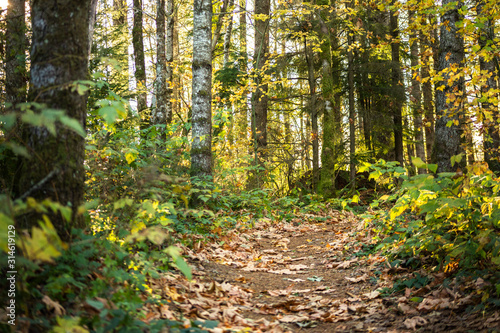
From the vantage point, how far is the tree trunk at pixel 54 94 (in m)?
2.69

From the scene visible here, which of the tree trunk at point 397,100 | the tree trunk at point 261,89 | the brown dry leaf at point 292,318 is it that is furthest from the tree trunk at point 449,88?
the tree trunk at point 397,100

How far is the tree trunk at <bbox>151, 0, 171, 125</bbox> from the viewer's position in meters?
11.5

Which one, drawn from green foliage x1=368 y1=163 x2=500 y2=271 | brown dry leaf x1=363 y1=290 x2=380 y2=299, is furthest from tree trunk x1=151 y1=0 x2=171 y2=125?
brown dry leaf x1=363 y1=290 x2=380 y2=299

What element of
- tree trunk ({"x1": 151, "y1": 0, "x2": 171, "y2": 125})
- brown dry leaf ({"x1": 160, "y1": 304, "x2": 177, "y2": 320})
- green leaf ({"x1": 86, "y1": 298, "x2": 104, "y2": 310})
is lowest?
brown dry leaf ({"x1": 160, "y1": 304, "x2": 177, "y2": 320})

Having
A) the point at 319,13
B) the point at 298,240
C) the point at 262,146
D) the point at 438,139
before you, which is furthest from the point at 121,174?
the point at 319,13

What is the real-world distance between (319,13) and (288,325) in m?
12.1

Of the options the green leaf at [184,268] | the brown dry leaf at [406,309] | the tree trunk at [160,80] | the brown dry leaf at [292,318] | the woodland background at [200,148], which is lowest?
the brown dry leaf at [292,318]

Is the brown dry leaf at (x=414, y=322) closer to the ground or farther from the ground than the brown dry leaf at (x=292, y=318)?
farther from the ground

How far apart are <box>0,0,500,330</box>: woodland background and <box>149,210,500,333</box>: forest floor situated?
0.29 meters

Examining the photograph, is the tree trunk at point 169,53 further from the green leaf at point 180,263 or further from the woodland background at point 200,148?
the green leaf at point 180,263

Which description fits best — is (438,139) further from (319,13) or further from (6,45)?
(319,13)

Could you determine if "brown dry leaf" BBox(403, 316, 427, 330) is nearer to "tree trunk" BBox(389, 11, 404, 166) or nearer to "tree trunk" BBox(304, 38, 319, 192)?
"tree trunk" BBox(304, 38, 319, 192)

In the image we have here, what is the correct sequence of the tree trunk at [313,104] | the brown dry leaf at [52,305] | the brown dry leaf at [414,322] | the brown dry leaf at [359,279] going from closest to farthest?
the brown dry leaf at [52,305] < the brown dry leaf at [414,322] < the brown dry leaf at [359,279] < the tree trunk at [313,104]

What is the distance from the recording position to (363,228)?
703cm
